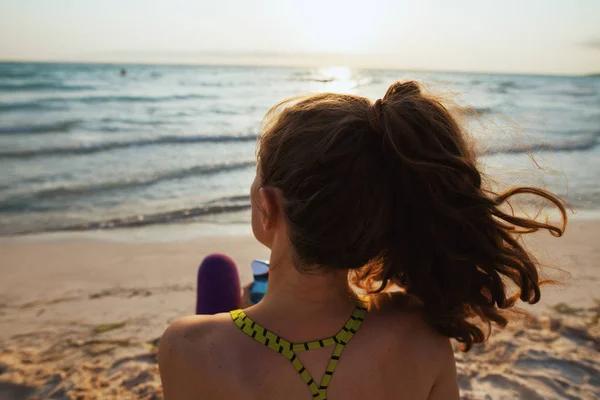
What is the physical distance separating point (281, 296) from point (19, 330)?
2.18m

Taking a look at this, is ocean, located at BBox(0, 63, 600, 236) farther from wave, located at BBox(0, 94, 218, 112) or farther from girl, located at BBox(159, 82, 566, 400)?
girl, located at BBox(159, 82, 566, 400)

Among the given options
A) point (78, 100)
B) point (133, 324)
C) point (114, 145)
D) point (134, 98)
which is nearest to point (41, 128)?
point (114, 145)

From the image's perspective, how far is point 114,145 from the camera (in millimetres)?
8922

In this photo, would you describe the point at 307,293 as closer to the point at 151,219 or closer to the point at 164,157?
the point at 151,219

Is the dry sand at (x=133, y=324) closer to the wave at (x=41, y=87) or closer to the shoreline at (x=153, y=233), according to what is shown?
the shoreline at (x=153, y=233)

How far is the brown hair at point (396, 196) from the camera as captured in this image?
1291 mm

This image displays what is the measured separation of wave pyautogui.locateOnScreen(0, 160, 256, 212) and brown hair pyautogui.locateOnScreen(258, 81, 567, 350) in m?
4.75

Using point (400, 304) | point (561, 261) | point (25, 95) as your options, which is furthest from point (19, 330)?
point (25, 95)

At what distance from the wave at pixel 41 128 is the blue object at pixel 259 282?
862 centimetres

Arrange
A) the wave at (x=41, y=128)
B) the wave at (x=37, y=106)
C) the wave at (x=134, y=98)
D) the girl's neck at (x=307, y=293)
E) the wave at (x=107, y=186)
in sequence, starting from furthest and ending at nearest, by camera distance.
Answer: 1. the wave at (x=134, y=98)
2. the wave at (x=37, y=106)
3. the wave at (x=41, y=128)
4. the wave at (x=107, y=186)
5. the girl's neck at (x=307, y=293)

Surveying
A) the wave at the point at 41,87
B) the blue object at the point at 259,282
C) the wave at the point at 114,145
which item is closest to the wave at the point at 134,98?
the wave at the point at 41,87

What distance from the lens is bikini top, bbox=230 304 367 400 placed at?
53.2 inches

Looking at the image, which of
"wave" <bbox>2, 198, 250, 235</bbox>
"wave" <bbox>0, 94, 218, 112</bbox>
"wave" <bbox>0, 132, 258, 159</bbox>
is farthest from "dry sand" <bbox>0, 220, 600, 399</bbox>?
"wave" <bbox>0, 94, 218, 112</bbox>

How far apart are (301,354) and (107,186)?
5333 millimetres
